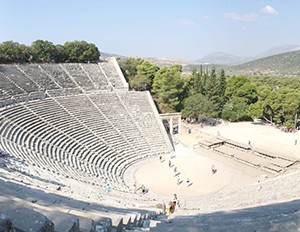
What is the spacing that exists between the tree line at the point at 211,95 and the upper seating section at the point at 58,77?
166 inches

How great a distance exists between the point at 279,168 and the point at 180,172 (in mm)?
7483

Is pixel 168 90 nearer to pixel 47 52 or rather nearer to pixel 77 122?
pixel 77 122

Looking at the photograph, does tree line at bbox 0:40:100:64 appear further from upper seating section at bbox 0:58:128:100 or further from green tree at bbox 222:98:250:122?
green tree at bbox 222:98:250:122

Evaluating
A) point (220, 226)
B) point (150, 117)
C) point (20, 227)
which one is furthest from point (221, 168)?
point (20, 227)

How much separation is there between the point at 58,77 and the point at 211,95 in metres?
19.5

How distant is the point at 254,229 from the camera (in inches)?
233

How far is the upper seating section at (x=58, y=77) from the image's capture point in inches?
1050

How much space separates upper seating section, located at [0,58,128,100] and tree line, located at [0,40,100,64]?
2.15 meters

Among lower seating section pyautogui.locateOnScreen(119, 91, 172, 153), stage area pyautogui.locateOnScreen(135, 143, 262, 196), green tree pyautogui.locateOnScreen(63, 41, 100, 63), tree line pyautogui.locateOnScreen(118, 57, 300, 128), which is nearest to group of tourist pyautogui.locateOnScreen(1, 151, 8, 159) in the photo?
stage area pyautogui.locateOnScreen(135, 143, 262, 196)

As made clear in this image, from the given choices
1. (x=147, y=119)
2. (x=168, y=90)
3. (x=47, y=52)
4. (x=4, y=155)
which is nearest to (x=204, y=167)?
(x=147, y=119)

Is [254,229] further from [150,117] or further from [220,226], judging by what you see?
[150,117]

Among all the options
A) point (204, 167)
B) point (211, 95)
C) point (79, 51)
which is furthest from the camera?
point (211, 95)

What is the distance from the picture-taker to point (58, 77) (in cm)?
3178

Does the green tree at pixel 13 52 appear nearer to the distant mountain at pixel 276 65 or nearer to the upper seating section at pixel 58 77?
the upper seating section at pixel 58 77
